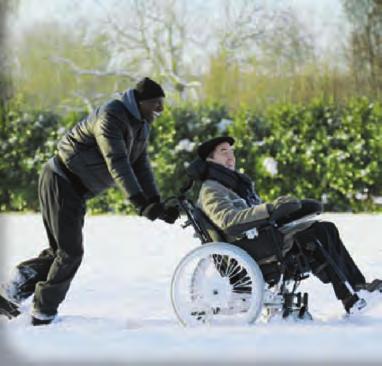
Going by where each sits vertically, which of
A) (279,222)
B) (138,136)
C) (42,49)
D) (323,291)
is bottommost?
(323,291)

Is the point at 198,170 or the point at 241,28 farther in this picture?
the point at 241,28

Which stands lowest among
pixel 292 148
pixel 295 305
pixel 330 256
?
pixel 295 305

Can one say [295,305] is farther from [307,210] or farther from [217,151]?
[217,151]

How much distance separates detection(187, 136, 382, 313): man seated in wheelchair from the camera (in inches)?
133

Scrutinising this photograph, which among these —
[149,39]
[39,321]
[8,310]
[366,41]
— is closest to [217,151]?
[39,321]

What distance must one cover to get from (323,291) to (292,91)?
330 inches

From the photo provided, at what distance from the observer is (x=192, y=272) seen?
340 cm

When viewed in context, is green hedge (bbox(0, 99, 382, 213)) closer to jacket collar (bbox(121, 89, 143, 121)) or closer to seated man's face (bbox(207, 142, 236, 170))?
seated man's face (bbox(207, 142, 236, 170))

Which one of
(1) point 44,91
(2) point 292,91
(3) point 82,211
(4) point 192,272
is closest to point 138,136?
(3) point 82,211

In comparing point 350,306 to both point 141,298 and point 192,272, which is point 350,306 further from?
point 141,298

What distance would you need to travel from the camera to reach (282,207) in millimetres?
3338

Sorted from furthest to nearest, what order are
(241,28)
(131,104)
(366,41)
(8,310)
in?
(241,28)
(366,41)
(8,310)
(131,104)

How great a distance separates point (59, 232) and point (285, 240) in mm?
1031

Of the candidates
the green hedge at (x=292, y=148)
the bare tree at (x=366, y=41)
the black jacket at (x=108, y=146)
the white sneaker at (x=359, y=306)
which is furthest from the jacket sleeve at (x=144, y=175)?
the bare tree at (x=366, y=41)
